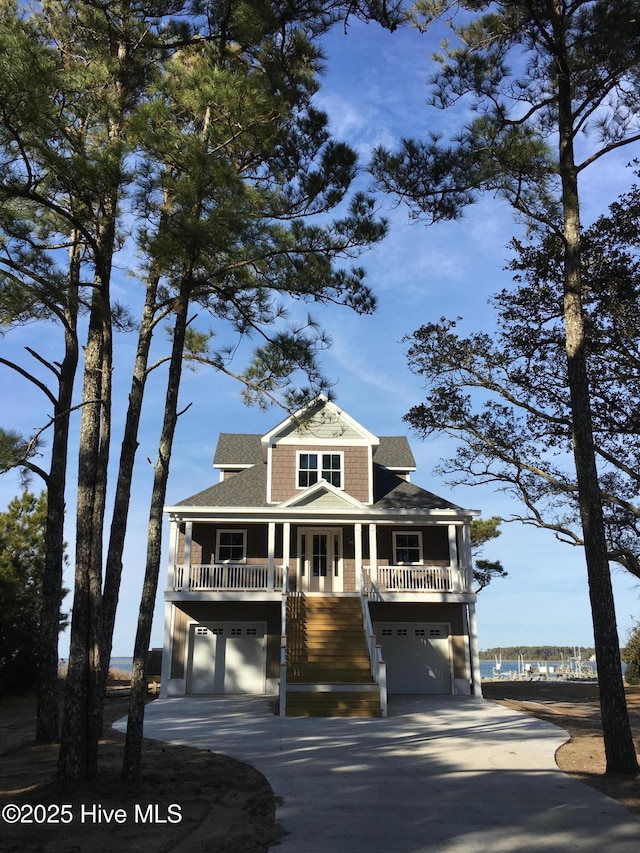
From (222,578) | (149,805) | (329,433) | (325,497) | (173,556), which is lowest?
(149,805)

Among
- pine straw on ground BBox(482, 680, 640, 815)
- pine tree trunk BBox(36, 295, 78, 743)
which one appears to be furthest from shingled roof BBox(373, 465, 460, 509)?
pine tree trunk BBox(36, 295, 78, 743)

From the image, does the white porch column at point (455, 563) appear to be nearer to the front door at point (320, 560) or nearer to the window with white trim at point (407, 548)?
the window with white trim at point (407, 548)

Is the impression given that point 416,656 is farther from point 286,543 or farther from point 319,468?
point 319,468

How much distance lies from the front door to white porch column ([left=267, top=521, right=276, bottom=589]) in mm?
1104

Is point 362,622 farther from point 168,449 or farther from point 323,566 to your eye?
point 168,449

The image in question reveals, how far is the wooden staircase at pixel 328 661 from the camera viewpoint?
41.8ft

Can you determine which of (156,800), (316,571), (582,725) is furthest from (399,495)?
(156,800)

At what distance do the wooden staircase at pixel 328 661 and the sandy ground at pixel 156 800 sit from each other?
165 inches

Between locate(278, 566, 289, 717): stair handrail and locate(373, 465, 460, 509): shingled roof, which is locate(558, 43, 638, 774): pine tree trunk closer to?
locate(278, 566, 289, 717): stair handrail

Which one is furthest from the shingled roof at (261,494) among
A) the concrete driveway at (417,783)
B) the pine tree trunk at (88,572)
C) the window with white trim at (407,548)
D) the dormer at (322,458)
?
the pine tree trunk at (88,572)

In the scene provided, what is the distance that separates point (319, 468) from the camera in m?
19.1

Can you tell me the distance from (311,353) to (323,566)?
1003 cm

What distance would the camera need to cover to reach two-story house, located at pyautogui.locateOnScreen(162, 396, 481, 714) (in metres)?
17.0

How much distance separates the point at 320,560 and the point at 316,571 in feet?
1.05
